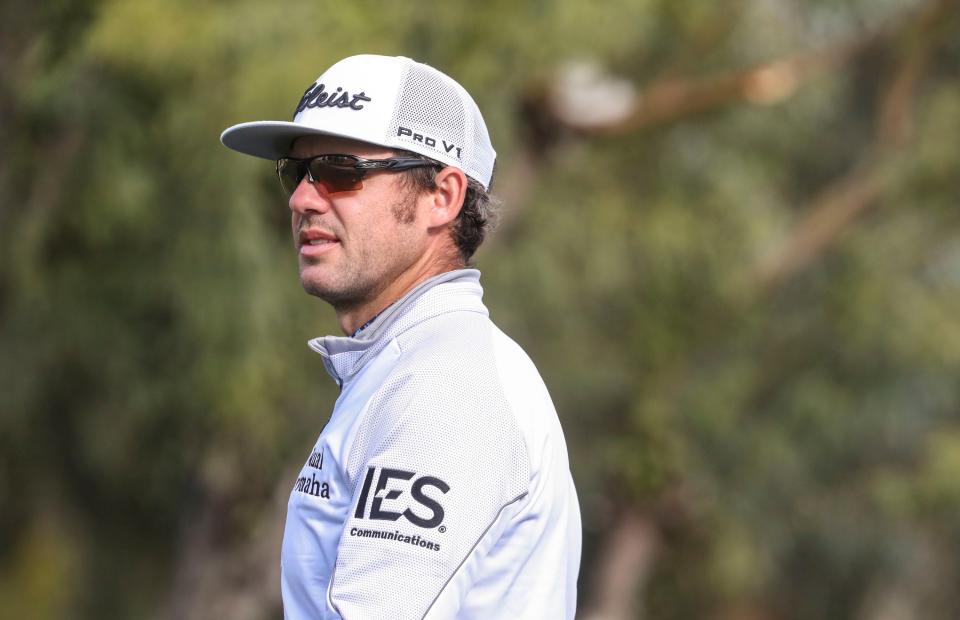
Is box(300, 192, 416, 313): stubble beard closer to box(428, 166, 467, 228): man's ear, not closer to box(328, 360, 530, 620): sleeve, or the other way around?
box(428, 166, 467, 228): man's ear

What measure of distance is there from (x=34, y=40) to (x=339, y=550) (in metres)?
6.23

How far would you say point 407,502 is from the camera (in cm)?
186

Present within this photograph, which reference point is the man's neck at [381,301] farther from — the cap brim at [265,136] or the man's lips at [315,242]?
the cap brim at [265,136]

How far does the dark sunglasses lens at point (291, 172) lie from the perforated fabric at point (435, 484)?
0.32 m

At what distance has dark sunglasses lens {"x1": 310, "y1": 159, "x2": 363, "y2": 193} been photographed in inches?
90.1

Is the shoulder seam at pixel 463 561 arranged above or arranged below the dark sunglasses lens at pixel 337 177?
below

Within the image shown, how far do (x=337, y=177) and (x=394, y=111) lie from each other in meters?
0.15

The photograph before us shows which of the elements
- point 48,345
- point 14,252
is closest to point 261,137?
point 14,252

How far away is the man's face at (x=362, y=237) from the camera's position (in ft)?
7.49

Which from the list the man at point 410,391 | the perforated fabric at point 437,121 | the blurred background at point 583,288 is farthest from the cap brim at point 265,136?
the blurred background at point 583,288

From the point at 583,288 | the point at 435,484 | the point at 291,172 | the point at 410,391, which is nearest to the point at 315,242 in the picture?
the point at 291,172

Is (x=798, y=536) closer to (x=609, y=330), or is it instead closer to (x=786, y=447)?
(x=786, y=447)

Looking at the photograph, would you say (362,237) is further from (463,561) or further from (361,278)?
(463,561)

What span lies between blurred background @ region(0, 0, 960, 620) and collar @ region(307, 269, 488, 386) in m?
5.49
